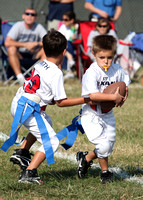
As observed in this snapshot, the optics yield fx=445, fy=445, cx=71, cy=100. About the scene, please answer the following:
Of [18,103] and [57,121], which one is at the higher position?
[18,103]

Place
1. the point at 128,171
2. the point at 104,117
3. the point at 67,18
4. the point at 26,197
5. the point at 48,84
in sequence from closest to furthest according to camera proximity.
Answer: the point at 26,197 → the point at 48,84 → the point at 104,117 → the point at 128,171 → the point at 67,18

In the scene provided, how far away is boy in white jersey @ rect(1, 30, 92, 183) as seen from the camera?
3.75 meters

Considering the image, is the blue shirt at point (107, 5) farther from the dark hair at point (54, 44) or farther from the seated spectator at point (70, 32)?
the dark hair at point (54, 44)

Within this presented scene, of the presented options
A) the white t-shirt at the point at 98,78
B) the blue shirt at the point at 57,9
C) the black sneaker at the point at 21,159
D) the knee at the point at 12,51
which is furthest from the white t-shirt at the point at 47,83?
the blue shirt at the point at 57,9

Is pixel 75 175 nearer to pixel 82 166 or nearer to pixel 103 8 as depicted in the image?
pixel 82 166

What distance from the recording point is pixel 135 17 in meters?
15.2

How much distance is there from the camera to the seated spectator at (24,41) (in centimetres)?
988

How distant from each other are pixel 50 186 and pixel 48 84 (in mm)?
871

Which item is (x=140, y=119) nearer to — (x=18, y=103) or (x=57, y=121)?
(x=57, y=121)

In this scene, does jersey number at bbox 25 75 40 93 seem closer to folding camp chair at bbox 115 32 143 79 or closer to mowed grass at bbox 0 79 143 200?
mowed grass at bbox 0 79 143 200

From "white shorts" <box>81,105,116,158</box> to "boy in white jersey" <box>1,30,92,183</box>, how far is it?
0.20 meters

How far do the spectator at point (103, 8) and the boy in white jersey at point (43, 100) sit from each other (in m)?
6.85

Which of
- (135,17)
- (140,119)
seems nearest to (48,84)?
(140,119)

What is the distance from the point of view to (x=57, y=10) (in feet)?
38.0
